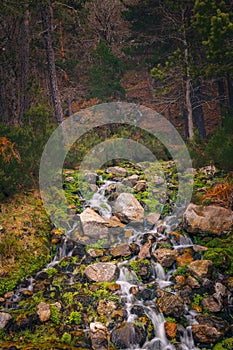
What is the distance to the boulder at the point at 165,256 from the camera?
32.9ft

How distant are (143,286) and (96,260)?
178 cm

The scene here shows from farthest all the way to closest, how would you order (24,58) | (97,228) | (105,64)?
1. (105,64)
2. (24,58)
3. (97,228)

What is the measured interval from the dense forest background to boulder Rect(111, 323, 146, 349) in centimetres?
609

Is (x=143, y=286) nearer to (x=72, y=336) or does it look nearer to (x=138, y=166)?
(x=72, y=336)

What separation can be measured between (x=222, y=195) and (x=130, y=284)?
4.90 m

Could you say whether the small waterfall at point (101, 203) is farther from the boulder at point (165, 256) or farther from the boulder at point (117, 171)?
the boulder at point (165, 256)

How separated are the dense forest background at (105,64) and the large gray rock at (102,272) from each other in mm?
4164

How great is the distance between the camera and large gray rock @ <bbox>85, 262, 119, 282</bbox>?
31.6 feet

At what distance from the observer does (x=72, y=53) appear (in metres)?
25.1

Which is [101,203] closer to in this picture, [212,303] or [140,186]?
[140,186]

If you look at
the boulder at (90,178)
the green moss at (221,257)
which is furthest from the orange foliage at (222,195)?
the boulder at (90,178)

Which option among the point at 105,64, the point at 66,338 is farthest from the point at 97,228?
the point at 105,64

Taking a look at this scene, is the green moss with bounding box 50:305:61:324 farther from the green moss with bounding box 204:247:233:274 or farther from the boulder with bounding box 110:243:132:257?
the green moss with bounding box 204:247:233:274

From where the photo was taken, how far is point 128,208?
12648 mm
